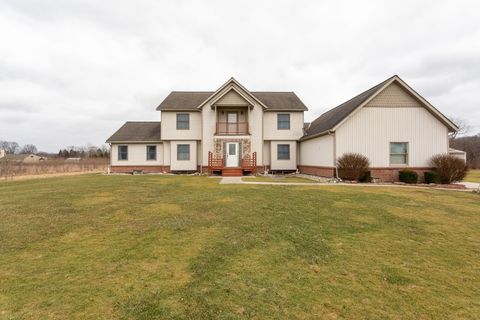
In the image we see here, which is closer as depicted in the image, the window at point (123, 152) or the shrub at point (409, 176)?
the shrub at point (409, 176)

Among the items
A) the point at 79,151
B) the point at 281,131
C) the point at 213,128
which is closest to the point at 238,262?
the point at 213,128

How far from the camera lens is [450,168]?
53.8 feet

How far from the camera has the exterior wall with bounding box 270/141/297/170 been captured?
2438 cm

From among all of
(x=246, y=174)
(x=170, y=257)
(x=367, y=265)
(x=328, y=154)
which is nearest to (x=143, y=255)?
(x=170, y=257)

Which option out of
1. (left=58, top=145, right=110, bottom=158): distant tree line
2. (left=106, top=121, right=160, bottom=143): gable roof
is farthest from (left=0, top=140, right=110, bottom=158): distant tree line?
(left=106, top=121, right=160, bottom=143): gable roof

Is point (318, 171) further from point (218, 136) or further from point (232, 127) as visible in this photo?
point (218, 136)

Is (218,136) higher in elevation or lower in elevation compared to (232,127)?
lower

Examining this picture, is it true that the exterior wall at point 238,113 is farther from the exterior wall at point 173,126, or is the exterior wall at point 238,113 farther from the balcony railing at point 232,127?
the exterior wall at point 173,126

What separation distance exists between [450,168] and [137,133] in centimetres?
2661

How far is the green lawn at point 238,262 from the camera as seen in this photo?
11.6 feet

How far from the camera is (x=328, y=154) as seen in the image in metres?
18.3

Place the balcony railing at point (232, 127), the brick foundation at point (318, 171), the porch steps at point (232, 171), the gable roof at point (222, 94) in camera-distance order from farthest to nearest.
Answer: the balcony railing at point (232, 127), the gable roof at point (222, 94), the porch steps at point (232, 171), the brick foundation at point (318, 171)

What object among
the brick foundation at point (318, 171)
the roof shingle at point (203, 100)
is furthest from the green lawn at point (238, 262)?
the roof shingle at point (203, 100)

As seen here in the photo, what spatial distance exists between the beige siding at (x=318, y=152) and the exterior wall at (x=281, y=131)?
4.27ft
